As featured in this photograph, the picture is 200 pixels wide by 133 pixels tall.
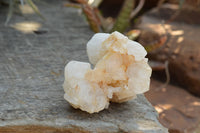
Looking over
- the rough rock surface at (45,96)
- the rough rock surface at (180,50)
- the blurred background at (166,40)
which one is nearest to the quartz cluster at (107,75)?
the rough rock surface at (45,96)

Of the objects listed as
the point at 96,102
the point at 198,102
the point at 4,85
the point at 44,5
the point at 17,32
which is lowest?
the point at 198,102

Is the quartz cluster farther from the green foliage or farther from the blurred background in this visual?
the green foliage

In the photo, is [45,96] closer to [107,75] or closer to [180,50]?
[107,75]

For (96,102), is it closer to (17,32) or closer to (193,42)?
(17,32)

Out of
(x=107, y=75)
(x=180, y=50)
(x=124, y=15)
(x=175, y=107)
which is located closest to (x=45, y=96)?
(x=107, y=75)

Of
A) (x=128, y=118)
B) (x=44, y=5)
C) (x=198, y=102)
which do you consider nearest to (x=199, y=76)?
(x=198, y=102)

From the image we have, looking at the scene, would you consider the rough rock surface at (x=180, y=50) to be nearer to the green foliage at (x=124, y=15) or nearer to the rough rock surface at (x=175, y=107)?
the rough rock surface at (x=175, y=107)

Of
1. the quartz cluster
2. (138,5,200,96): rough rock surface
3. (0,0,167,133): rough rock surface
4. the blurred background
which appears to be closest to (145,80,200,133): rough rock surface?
the blurred background
